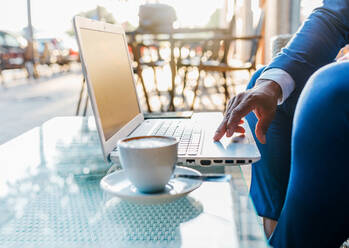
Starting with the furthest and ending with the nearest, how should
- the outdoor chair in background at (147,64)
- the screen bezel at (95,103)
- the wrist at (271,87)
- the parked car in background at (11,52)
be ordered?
1. the parked car in background at (11,52)
2. the outdoor chair in background at (147,64)
3. the wrist at (271,87)
4. the screen bezel at (95,103)

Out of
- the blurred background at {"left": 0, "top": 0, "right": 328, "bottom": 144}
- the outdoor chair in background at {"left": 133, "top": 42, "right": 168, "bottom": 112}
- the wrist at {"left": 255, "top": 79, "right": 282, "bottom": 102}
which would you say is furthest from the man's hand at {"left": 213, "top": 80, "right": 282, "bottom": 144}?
the outdoor chair in background at {"left": 133, "top": 42, "right": 168, "bottom": 112}

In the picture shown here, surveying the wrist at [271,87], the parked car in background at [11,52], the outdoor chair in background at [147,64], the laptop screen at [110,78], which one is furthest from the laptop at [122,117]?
the parked car in background at [11,52]

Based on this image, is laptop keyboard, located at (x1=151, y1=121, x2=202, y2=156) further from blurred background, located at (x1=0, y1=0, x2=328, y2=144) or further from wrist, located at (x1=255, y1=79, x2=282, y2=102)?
blurred background, located at (x1=0, y1=0, x2=328, y2=144)

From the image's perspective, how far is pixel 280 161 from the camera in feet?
3.00

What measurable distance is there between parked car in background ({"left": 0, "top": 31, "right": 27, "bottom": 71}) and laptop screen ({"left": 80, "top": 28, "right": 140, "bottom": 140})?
247 inches

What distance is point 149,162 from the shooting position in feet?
1.58

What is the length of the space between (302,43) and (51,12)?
1212 cm

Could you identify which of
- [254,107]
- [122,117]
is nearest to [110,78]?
[122,117]

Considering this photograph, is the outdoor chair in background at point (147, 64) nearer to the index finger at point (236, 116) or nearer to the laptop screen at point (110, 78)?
the laptop screen at point (110, 78)

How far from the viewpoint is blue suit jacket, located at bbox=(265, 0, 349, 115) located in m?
0.84

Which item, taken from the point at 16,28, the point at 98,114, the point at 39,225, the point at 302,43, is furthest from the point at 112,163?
the point at 16,28

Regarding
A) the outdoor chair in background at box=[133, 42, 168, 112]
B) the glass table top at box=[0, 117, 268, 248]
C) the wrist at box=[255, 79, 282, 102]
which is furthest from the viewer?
the outdoor chair in background at box=[133, 42, 168, 112]

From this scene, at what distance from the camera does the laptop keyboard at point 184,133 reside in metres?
0.70

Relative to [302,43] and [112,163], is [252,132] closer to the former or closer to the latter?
[302,43]
